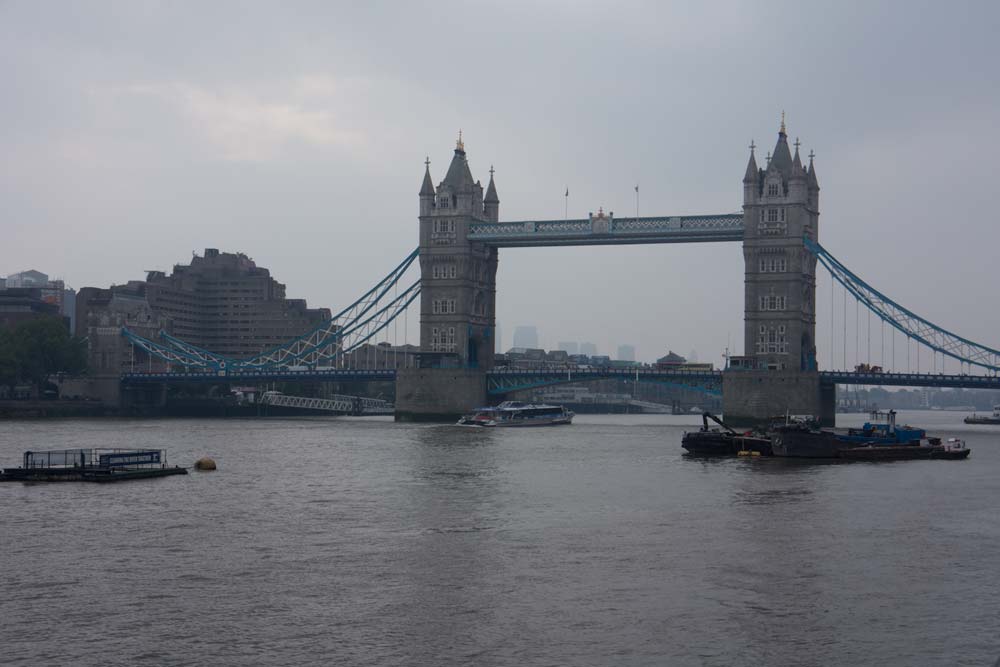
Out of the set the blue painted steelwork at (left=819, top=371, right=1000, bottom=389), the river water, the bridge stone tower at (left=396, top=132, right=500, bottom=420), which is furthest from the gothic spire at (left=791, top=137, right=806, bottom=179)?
the river water

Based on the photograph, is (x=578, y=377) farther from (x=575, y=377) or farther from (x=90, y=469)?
(x=90, y=469)

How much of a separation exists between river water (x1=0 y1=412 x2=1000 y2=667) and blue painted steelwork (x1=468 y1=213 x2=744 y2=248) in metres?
57.6

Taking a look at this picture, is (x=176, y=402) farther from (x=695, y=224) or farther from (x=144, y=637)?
(x=144, y=637)

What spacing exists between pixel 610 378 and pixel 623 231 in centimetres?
1319

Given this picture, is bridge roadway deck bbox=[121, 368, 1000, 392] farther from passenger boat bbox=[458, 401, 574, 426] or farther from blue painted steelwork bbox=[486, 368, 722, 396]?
passenger boat bbox=[458, 401, 574, 426]

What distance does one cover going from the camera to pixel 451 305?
124 m

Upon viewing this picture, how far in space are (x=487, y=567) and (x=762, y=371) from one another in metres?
80.8

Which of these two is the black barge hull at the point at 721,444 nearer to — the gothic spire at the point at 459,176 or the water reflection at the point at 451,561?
the water reflection at the point at 451,561

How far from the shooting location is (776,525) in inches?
1567

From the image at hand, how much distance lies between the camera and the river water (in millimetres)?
24250

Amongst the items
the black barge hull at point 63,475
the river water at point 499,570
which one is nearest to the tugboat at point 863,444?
the river water at point 499,570

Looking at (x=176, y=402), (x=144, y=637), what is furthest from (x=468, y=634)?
(x=176, y=402)

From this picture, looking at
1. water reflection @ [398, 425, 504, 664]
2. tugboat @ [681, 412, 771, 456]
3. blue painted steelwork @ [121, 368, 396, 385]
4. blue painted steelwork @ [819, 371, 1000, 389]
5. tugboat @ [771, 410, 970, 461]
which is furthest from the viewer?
blue painted steelwork @ [121, 368, 396, 385]

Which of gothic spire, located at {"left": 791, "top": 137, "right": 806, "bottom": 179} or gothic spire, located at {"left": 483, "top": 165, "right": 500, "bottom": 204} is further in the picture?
gothic spire, located at {"left": 483, "top": 165, "right": 500, "bottom": 204}
